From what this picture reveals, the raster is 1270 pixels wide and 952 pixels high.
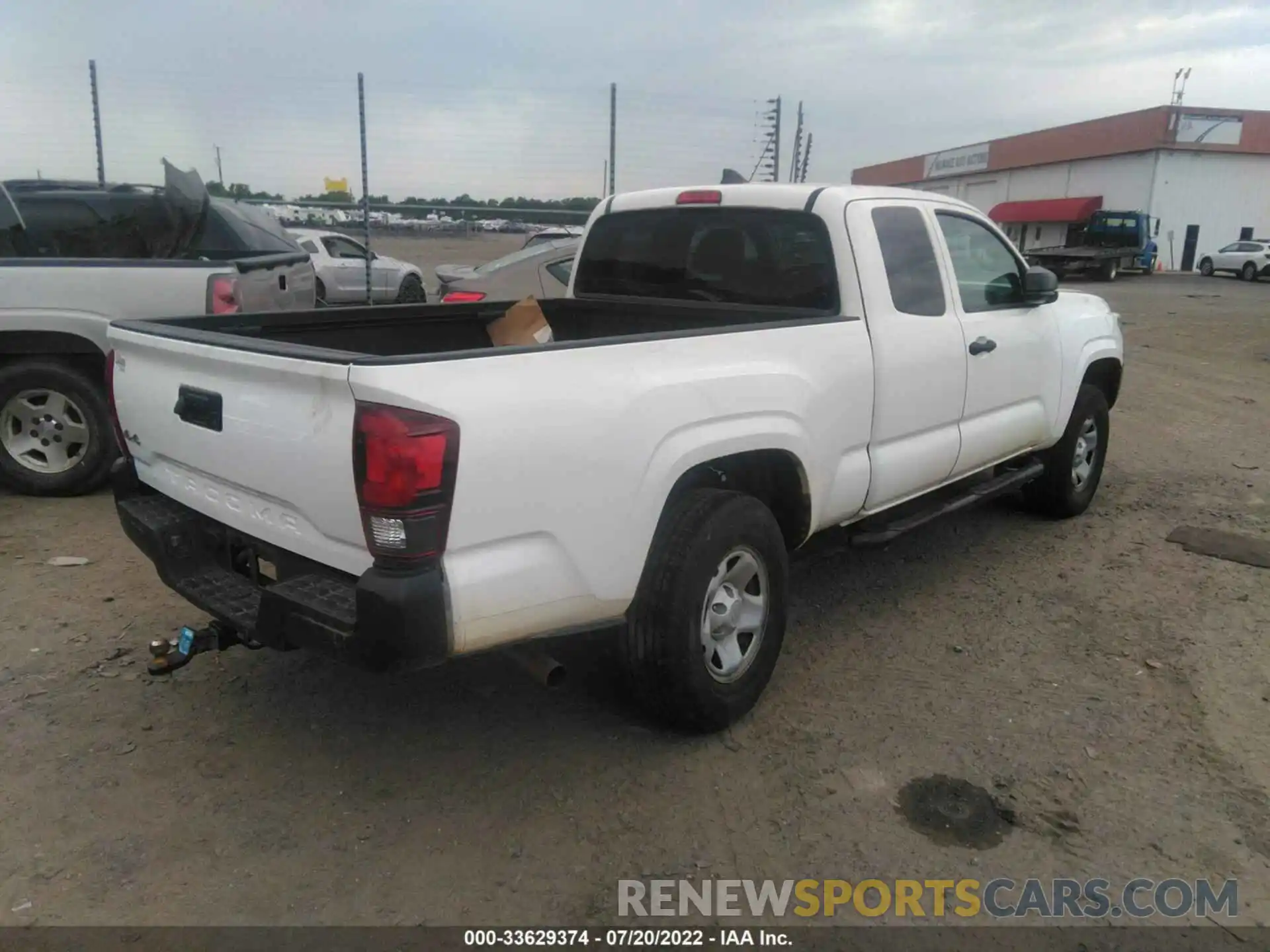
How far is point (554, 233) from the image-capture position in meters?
17.8

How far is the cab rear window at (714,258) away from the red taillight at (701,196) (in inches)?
1.5

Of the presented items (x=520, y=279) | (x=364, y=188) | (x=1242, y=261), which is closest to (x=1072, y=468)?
(x=520, y=279)

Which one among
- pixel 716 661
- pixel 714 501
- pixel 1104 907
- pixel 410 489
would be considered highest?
pixel 410 489

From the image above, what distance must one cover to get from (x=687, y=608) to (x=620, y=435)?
66 centimetres

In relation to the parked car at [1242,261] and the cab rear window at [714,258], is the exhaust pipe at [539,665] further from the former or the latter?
the parked car at [1242,261]

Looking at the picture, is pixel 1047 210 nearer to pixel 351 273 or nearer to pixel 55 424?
pixel 351 273

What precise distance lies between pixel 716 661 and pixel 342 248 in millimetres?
14771

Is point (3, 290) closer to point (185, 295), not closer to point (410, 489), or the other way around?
point (185, 295)

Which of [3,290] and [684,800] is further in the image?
[3,290]

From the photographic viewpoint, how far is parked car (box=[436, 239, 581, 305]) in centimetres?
909

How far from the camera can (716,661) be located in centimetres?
345

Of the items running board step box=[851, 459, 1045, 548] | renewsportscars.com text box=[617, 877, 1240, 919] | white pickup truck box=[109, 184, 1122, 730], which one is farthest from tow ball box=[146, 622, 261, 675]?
running board step box=[851, 459, 1045, 548]

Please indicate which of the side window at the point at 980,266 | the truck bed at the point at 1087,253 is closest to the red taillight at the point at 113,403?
the side window at the point at 980,266

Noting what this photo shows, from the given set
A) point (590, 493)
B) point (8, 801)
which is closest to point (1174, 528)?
point (590, 493)
